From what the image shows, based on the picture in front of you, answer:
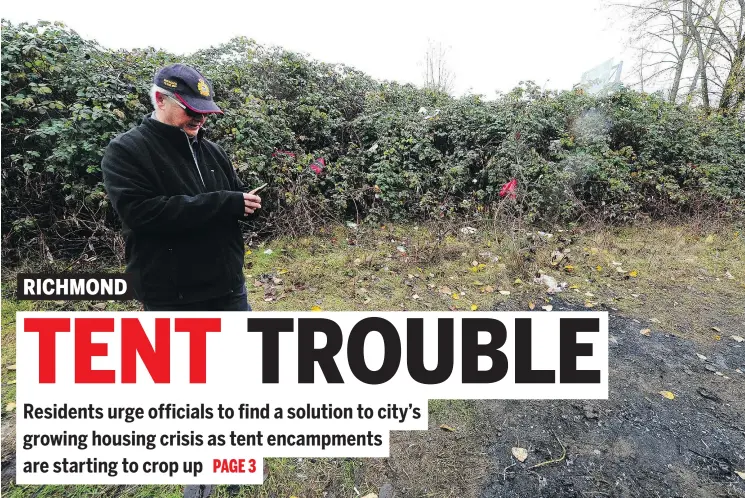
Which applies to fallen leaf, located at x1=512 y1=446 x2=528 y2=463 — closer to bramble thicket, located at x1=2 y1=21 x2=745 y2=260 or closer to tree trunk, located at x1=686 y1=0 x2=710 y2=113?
bramble thicket, located at x1=2 y1=21 x2=745 y2=260

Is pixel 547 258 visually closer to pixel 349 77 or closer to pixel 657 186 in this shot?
pixel 657 186

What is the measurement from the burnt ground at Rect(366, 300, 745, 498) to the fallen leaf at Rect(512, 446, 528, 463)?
0.02m

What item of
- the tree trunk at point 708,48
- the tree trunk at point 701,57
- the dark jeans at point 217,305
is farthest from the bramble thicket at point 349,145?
the tree trunk at point 708,48

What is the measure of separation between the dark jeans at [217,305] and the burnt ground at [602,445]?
3.65 feet

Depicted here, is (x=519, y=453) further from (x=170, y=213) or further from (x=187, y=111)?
(x=187, y=111)

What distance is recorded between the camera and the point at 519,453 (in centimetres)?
203

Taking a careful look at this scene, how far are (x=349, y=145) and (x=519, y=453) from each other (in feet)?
17.1

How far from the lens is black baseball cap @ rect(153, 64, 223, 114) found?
62.4 inches

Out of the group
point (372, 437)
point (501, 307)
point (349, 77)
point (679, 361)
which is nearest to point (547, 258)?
point (501, 307)

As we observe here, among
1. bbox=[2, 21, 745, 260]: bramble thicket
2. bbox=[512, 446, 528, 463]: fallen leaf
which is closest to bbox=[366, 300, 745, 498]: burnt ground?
bbox=[512, 446, 528, 463]: fallen leaf

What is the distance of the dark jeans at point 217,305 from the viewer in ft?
5.64

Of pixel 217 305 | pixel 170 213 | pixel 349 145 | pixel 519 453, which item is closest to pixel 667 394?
pixel 519 453

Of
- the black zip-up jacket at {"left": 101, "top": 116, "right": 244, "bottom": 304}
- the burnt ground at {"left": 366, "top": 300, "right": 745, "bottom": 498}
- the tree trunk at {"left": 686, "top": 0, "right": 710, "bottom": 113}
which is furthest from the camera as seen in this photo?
the tree trunk at {"left": 686, "top": 0, "right": 710, "bottom": 113}

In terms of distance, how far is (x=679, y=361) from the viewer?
2.87 meters
